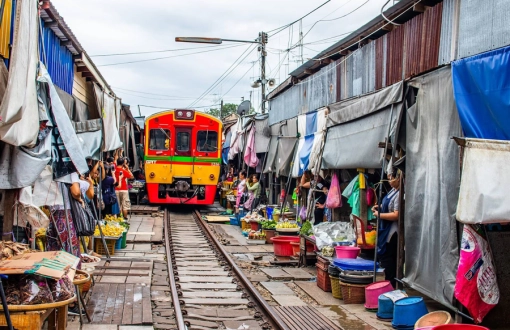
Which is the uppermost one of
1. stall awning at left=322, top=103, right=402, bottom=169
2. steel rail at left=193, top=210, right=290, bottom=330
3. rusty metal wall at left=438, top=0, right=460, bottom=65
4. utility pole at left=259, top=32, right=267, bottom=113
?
utility pole at left=259, top=32, right=267, bottom=113

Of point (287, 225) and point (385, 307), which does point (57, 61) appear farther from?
point (385, 307)

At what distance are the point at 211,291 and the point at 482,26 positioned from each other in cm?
555

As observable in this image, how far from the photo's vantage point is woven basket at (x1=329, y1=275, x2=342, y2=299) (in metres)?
8.71

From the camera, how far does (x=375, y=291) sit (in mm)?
7875

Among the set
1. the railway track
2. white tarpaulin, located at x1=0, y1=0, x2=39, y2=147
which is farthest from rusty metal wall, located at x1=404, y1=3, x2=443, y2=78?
white tarpaulin, located at x1=0, y1=0, x2=39, y2=147

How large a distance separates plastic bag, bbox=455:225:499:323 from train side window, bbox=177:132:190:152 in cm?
1562

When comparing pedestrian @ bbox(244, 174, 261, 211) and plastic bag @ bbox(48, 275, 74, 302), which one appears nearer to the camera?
plastic bag @ bbox(48, 275, 74, 302)

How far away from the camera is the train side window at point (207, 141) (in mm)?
21172

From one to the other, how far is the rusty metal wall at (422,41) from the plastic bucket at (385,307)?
3.05m

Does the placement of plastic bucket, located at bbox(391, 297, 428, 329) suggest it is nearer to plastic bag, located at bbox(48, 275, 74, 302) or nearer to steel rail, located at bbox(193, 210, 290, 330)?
steel rail, located at bbox(193, 210, 290, 330)

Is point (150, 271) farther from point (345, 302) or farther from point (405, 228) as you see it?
point (405, 228)

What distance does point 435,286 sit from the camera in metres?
6.90

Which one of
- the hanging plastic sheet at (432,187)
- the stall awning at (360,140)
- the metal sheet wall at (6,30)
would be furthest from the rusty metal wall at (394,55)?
the metal sheet wall at (6,30)

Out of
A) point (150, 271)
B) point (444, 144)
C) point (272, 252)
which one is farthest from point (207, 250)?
point (444, 144)
